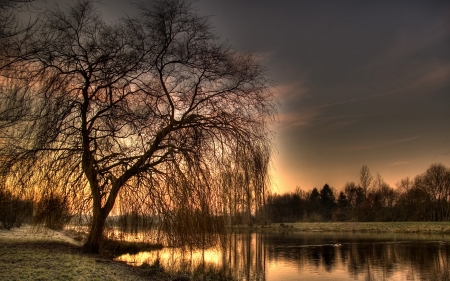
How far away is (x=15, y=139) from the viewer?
11.7 metres

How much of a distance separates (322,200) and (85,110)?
82431mm

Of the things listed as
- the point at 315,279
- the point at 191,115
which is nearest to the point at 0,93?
the point at 191,115

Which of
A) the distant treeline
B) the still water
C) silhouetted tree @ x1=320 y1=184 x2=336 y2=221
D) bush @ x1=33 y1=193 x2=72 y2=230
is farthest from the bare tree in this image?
bush @ x1=33 y1=193 x2=72 y2=230

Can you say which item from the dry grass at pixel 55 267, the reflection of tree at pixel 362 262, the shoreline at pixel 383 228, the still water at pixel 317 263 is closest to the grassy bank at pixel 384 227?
the shoreline at pixel 383 228

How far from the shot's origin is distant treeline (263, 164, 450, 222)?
59375 millimetres

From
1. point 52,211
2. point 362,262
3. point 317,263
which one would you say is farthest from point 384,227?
point 52,211

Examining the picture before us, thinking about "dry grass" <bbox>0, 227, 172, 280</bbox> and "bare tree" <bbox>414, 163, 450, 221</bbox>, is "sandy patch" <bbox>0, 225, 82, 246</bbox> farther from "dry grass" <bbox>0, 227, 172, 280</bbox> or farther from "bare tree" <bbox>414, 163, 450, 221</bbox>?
"bare tree" <bbox>414, 163, 450, 221</bbox>

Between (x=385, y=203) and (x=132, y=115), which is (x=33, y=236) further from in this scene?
(x=385, y=203)

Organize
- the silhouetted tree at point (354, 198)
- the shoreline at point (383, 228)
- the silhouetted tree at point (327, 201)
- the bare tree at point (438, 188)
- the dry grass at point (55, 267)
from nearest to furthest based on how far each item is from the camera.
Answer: the dry grass at point (55, 267)
the shoreline at point (383, 228)
the bare tree at point (438, 188)
the silhouetted tree at point (354, 198)
the silhouetted tree at point (327, 201)

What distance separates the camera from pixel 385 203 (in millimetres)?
67938

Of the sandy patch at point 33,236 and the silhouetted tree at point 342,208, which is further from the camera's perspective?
the silhouetted tree at point 342,208

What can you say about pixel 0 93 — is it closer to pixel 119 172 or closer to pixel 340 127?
pixel 119 172

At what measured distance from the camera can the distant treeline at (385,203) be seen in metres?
59.4

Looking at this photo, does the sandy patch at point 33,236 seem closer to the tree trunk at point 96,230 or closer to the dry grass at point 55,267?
the tree trunk at point 96,230
